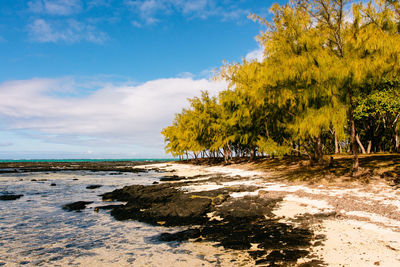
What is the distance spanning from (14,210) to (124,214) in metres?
6.65

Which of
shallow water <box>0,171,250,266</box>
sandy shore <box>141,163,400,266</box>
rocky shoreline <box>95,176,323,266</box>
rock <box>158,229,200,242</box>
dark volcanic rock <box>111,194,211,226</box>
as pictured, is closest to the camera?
sandy shore <box>141,163,400,266</box>

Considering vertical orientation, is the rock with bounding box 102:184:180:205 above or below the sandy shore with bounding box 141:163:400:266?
below

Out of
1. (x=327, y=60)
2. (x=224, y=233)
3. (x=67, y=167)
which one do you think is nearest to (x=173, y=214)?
(x=224, y=233)

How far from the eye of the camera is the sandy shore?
5.40m

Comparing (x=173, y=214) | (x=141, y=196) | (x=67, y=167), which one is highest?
(x=173, y=214)

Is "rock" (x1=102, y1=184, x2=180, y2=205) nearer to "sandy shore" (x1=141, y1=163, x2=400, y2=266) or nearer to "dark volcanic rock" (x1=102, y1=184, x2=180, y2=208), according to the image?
"dark volcanic rock" (x1=102, y1=184, x2=180, y2=208)

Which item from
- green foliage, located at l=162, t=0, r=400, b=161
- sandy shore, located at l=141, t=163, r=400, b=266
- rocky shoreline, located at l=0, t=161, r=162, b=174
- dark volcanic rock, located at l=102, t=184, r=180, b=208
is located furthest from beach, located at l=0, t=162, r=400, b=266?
rocky shoreline, located at l=0, t=161, r=162, b=174

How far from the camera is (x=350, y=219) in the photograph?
7.85 m

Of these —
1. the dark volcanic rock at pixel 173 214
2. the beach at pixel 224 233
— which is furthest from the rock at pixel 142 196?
the beach at pixel 224 233

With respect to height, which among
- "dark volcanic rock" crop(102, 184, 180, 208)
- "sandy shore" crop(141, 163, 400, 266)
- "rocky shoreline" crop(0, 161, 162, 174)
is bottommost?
"rocky shoreline" crop(0, 161, 162, 174)

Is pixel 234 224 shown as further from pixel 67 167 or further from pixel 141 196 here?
pixel 67 167

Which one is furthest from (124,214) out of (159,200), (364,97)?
(364,97)

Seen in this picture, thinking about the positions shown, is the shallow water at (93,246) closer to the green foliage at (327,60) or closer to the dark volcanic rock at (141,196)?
the dark volcanic rock at (141,196)

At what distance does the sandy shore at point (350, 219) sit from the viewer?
5398 mm
